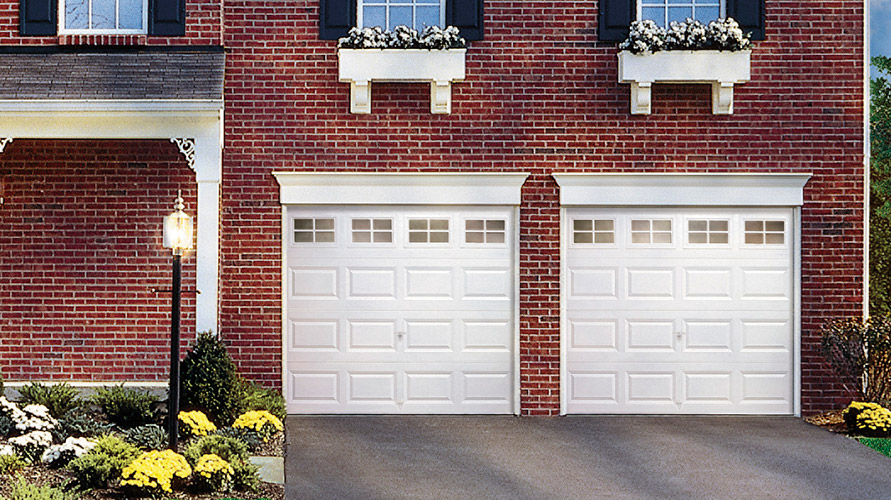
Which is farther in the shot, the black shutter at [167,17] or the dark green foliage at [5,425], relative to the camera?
the black shutter at [167,17]

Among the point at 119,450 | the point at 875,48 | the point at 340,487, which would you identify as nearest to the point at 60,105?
the point at 119,450

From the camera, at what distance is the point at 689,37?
10.5 metres

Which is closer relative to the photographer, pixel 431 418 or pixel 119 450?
pixel 119 450

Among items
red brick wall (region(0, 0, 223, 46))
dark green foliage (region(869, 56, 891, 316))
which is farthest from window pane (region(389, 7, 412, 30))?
dark green foliage (region(869, 56, 891, 316))

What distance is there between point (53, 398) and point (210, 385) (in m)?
1.56

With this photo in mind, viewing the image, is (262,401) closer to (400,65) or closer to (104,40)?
(400,65)

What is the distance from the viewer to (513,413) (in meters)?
11.0

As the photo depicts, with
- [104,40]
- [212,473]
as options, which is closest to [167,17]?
[104,40]

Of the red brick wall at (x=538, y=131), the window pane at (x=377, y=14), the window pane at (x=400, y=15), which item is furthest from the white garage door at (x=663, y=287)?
the window pane at (x=377, y=14)

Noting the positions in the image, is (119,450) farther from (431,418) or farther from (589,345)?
(589,345)

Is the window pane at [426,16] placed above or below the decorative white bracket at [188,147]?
above

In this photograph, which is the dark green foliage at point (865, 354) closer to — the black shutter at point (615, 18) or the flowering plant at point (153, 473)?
the black shutter at point (615, 18)

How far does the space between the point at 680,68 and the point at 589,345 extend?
131 inches

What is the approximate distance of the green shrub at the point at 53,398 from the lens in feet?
30.2
